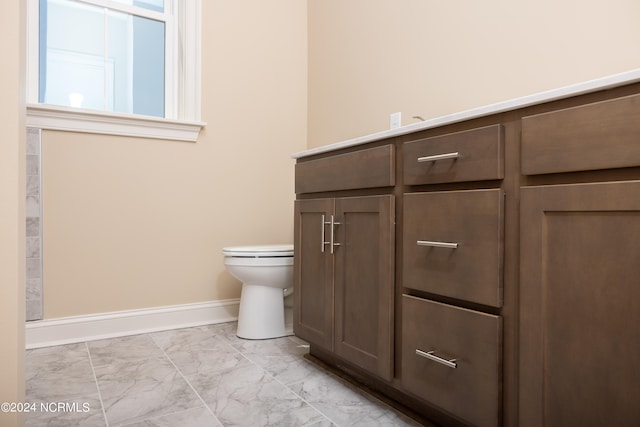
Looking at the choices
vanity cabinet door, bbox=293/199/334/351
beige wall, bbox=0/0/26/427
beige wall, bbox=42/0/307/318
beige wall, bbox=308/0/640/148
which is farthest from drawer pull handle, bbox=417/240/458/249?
beige wall, bbox=42/0/307/318

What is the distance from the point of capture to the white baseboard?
80.2 inches

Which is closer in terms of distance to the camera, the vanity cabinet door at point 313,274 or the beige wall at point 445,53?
the beige wall at point 445,53

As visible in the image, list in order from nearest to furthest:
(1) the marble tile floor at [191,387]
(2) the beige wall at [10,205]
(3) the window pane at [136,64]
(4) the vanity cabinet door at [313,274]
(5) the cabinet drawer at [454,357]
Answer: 1. (2) the beige wall at [10,205]
2. (5) the cabinet drawer at [454,357]
3. (1) the marble tile floor at [191,387]
4. (4) the vanity cabinet door at [313,274]
5. (3) the window pane at [136,64]

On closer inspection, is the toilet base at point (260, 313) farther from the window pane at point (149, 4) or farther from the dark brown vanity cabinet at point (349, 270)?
the window pane at point (149, 4)

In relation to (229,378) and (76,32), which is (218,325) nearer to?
(229,378)

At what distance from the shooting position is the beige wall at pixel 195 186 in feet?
6.95

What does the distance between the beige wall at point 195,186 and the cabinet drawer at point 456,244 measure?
4.94 ft

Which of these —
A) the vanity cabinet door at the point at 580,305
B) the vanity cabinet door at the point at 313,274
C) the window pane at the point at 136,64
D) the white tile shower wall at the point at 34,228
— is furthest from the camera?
the window pane at the point at 136,64

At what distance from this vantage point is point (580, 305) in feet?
2.71

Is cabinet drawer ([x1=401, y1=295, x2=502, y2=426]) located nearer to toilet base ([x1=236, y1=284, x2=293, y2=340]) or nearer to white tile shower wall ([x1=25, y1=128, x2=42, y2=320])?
toilet base ([x1=236, y1=284, x2=293, y2=340])

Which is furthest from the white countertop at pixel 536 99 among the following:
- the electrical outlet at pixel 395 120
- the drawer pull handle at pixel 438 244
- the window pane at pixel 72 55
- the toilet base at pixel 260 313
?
the window pane at pixel 72 55

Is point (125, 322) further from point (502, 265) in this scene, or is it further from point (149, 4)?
point (502, 265)

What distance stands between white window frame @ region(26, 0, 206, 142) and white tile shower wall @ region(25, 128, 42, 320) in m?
0.10

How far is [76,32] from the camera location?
7.35 ft
